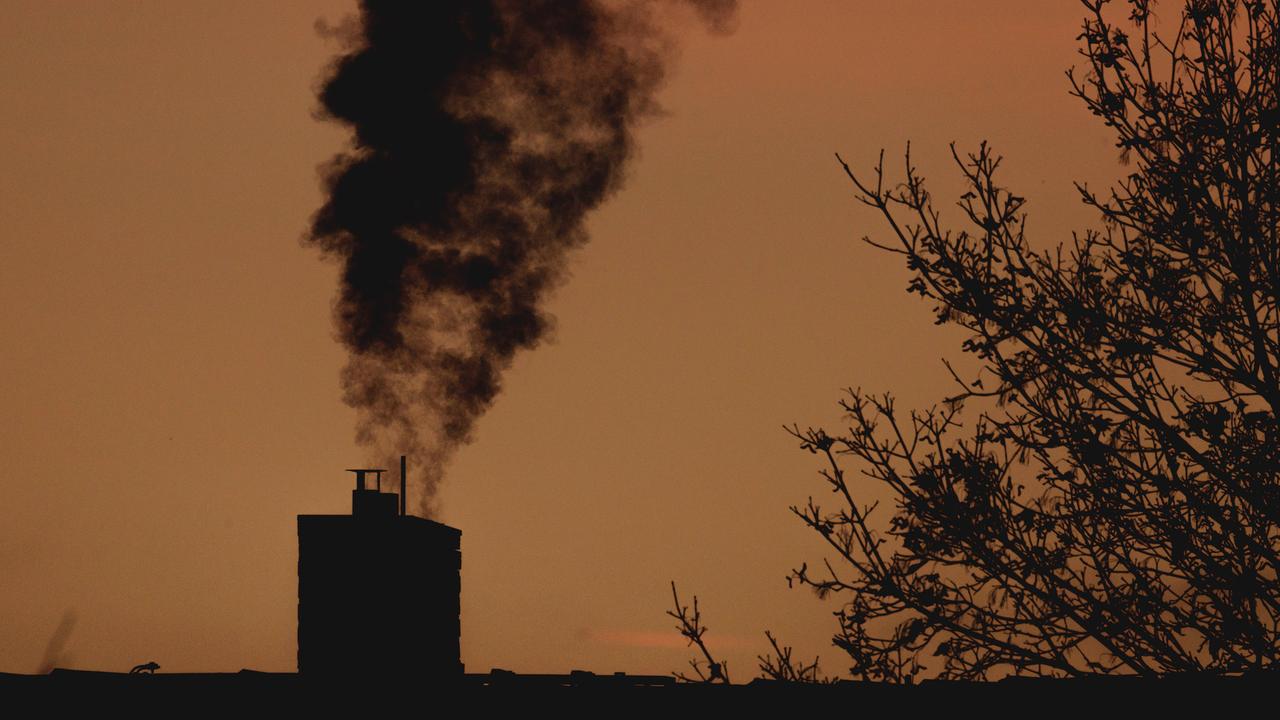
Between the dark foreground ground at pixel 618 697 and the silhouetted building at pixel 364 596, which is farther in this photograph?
the silhouetted building at pixel 364 596

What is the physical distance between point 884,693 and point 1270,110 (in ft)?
14.5

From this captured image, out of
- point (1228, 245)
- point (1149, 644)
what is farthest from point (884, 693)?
point (1228, 245)

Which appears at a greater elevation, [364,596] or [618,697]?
[364,596]

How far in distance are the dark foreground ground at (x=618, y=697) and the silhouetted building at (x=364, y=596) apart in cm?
703

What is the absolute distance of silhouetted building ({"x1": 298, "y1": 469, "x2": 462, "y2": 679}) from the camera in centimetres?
1802

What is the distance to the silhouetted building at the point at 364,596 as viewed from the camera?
18016mm

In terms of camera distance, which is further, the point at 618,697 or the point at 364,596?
the point at 364,596

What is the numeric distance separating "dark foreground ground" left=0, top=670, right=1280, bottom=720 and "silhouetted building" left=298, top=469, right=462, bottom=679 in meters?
7.03

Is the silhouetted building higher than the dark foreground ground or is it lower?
higher

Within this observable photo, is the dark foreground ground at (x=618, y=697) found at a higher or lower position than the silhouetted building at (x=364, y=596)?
lower

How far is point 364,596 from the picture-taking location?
59.0 ft

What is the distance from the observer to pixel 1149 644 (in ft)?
33.5

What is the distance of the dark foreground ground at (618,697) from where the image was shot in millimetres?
9109

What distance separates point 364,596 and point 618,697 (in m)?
8.65
